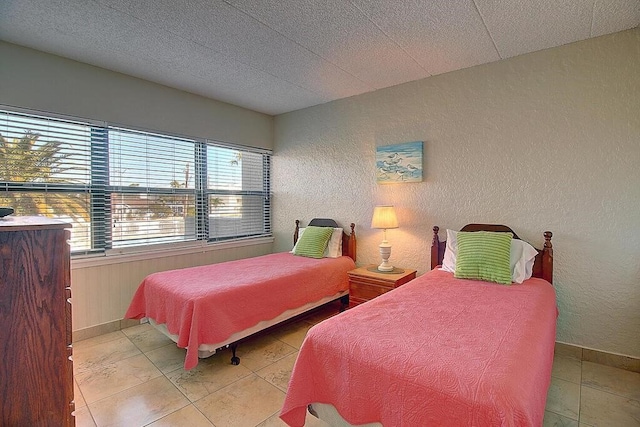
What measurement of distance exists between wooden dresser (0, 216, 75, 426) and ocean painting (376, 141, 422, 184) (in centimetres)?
283

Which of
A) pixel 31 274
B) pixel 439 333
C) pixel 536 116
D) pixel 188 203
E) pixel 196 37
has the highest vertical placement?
pixel 196 37

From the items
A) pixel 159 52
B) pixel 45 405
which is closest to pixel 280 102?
pixel 159 52

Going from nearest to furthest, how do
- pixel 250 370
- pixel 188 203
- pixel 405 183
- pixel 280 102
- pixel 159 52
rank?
pixel 250 370 < pixel 159 52 < pixel 405 183 < pixel 188 203 < pixel 280 102

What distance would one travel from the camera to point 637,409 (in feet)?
6.20

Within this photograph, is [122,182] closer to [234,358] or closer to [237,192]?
[237,192]

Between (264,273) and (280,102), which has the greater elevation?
(280,102)

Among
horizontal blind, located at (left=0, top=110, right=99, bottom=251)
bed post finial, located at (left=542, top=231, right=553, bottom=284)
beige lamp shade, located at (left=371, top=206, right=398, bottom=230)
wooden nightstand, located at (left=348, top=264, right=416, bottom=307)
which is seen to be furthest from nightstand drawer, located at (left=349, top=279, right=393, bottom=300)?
horizontal blind, located at (left=0, top=110, right=99, bottom=251)

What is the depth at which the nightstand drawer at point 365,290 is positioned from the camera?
2986 mm

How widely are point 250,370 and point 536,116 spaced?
9.98 ft

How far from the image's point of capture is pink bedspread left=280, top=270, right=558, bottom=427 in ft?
3.72

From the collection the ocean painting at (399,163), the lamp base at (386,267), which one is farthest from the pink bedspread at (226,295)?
the ocean painting at (399,163)

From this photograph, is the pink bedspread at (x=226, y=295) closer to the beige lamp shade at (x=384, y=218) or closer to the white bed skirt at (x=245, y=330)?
the white bed skirt at (x=245, y=330)

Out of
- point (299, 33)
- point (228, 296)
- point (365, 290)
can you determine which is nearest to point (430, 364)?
point (228, 296)

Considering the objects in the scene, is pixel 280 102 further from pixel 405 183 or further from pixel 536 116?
pixel 536 116
